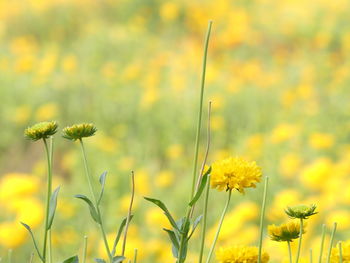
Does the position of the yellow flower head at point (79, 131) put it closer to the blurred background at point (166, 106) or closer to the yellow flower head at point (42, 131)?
the yellow flower head at point (42, 131)

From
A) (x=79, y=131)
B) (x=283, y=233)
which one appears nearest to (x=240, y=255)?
(x=283, y=233)

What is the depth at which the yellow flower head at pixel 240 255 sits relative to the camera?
798mm

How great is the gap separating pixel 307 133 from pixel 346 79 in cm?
104

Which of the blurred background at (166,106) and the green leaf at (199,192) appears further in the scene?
the blurred background at (166,106)

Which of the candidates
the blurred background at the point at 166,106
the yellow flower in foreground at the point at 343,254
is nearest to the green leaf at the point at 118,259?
the yellow flower in foreground at the point at 343,254

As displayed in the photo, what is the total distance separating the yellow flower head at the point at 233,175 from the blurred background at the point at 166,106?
132 centimetres

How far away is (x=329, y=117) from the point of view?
148 inches

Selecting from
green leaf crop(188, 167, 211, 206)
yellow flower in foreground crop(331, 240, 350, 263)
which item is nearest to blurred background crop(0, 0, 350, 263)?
yellow flower in foreground crop(331, 240, 350, 263)

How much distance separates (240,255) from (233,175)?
89 mm

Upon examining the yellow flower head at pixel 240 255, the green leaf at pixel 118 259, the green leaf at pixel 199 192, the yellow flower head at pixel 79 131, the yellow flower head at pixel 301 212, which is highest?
the yellow flower head at pixel 79 131

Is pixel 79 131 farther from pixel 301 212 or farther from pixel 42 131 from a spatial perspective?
pixel 301 212

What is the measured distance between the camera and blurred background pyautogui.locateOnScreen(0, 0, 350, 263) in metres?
2.57

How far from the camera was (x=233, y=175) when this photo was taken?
2.61 feet

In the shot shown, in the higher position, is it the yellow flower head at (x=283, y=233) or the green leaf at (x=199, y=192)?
the green leaf at (x=199, y=192)
